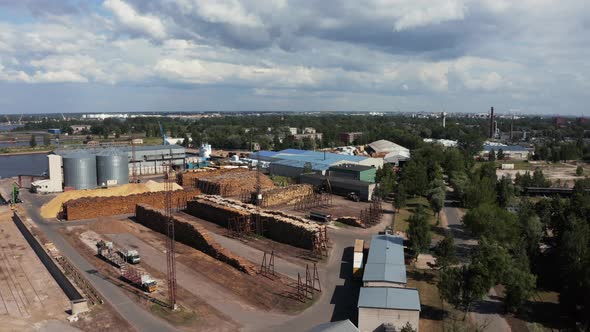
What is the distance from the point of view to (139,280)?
19359 mm

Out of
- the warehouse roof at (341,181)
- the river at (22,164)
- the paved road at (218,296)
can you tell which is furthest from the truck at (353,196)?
the river at (22,164)

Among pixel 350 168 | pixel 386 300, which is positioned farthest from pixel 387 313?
pixel 350 168

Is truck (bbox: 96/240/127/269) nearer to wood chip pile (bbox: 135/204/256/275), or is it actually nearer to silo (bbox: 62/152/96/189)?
wood chip pile (bbox: 135/204/256/275)

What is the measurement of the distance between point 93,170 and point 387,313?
38.9 m

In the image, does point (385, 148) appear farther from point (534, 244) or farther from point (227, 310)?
point (227, 310)

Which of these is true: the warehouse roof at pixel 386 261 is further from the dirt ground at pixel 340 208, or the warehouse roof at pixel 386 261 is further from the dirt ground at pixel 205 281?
the dirt ground at pixel 340 208

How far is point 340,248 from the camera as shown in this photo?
25641mm

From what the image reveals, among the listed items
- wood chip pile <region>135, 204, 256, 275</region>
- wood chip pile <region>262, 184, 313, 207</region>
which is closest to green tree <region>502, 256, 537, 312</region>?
wood chip pile <region>135, 204, 256, 275</region>

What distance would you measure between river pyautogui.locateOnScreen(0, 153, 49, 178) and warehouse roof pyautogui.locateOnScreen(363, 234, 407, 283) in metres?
57.8

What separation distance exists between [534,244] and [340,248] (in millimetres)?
10492

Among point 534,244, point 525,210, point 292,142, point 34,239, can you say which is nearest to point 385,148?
point 292,142

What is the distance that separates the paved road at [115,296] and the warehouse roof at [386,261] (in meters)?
8.67

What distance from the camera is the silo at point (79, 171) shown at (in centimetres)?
4334

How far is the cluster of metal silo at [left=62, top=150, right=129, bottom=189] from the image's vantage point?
1710 inches
